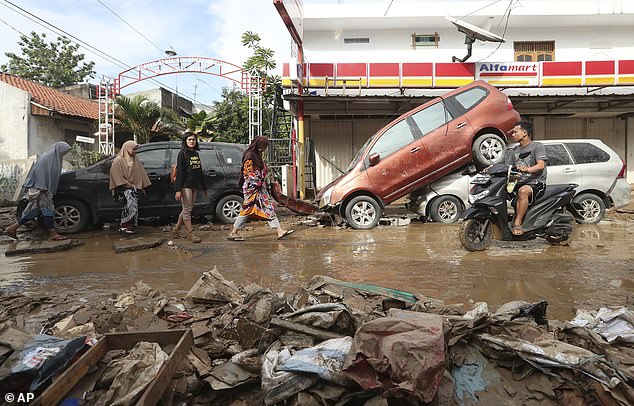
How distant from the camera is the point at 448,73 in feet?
44.4

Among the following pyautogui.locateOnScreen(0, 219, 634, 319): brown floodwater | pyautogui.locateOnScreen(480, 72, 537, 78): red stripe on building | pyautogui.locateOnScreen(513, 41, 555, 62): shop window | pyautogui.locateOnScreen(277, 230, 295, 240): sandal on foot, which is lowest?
pyautogui.locateOnScreen(0, 219, 634, 319): brown floodwater

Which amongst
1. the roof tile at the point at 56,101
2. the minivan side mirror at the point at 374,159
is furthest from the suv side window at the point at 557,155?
the roof tile at the point at 56,101

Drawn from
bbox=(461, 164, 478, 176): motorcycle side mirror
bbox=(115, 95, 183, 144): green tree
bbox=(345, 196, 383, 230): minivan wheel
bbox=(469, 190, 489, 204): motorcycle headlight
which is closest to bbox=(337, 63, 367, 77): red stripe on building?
bbox=(461, 164, 478, 176): motorcycle side mirror

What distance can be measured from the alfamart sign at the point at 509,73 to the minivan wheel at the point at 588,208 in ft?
23.4

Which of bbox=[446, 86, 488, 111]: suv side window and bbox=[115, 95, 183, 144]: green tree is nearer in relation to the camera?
bbox=[446, 86, 488, 111]: suv side window

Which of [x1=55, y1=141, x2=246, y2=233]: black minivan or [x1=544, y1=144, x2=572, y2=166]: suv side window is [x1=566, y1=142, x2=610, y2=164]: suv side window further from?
[x1=55, y1=141, x2=246, y2=233]: black minivan

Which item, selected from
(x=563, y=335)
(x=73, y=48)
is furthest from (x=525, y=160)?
(x=73, y=48)

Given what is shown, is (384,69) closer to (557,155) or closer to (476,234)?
(557,155)

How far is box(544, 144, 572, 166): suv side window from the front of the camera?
300 inches

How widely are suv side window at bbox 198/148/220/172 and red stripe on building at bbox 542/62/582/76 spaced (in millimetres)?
11619

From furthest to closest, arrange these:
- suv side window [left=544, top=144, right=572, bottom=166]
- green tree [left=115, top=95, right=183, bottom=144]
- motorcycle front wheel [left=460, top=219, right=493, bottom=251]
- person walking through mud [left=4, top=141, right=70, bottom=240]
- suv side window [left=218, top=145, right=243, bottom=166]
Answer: green tree [left=115, top=95, right=183, bottom=144]
suv side window [left=218, top=145, right=243, bottom=166]
suv side window [left=544, top=144, right=572, bottom=166]
person walking through mud [left=4, top=141, right=70, bottom=240]
motorcycle front wheel [left=460, top=219, right=493, bottom=251]

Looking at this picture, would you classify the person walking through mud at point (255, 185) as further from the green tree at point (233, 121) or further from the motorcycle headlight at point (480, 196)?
the green tree at point (233, 121)

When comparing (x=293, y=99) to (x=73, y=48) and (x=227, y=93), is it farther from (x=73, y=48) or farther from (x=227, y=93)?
(x=73, y=48)

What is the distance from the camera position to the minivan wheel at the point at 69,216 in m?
7.22
